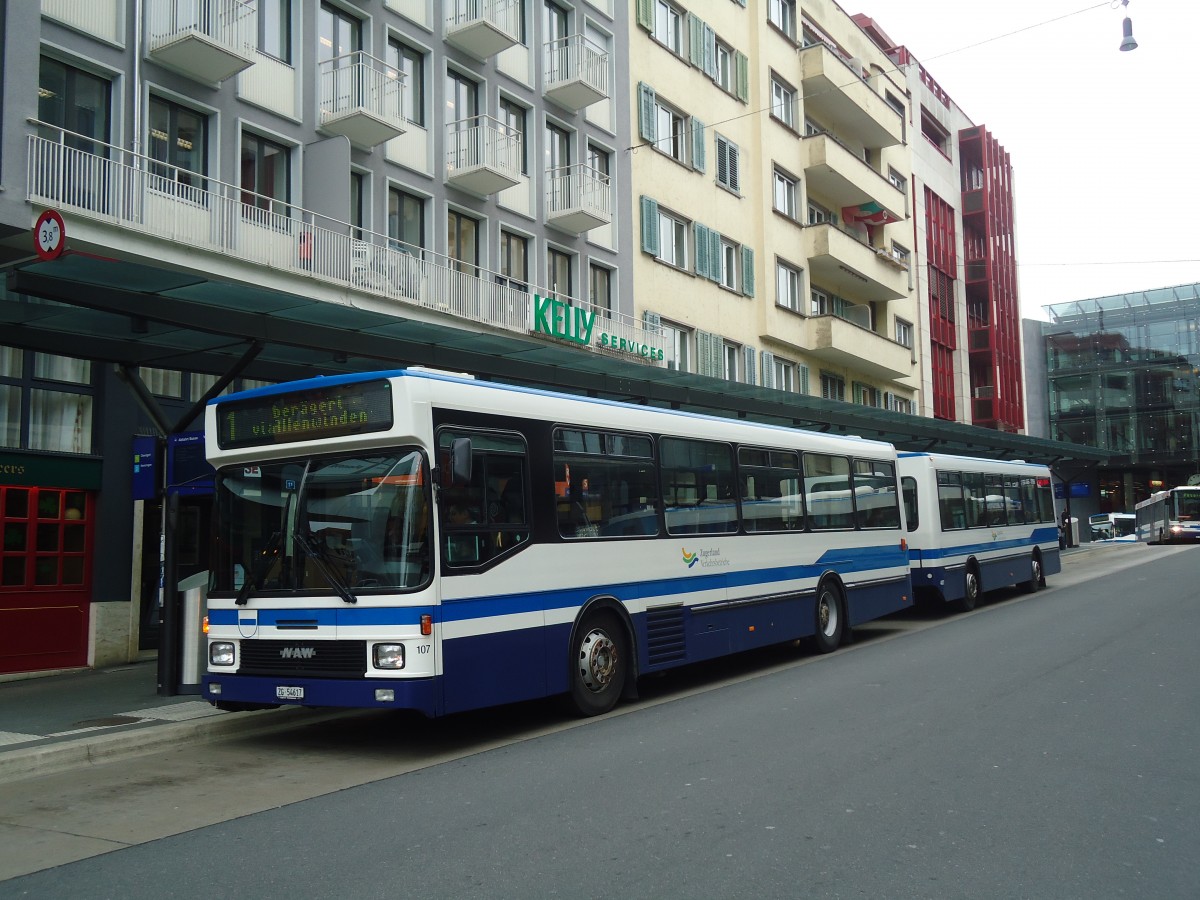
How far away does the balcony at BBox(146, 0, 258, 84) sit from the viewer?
54.4ft

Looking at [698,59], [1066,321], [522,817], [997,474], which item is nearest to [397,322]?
[522,817]

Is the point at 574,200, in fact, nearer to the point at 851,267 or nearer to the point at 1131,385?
the point at 851,267

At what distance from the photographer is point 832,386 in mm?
39625

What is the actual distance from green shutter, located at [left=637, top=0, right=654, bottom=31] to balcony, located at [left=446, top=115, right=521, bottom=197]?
7.80m

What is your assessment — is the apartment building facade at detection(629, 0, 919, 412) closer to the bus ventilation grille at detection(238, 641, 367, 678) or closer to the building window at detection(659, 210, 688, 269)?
the building window at detection(659, 210, 688, 269)

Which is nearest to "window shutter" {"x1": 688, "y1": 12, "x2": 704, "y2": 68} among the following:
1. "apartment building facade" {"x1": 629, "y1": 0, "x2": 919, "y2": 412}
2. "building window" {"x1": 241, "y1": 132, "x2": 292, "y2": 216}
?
"apartment building facade" {"x1": 629, "y1": 0, "x2": 919, "y2": 412}

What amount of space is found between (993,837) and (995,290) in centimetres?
5865

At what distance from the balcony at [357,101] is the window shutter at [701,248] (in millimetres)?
12256

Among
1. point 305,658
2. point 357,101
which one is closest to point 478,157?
point 357,101

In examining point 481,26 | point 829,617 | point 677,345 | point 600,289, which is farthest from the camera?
point 677,345

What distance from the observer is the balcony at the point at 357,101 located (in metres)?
19.5

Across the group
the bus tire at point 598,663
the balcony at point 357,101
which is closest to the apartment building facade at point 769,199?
the balcony at point 357,101

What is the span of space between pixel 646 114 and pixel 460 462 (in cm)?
2250

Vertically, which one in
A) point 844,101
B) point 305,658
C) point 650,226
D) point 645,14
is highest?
point 844,101
